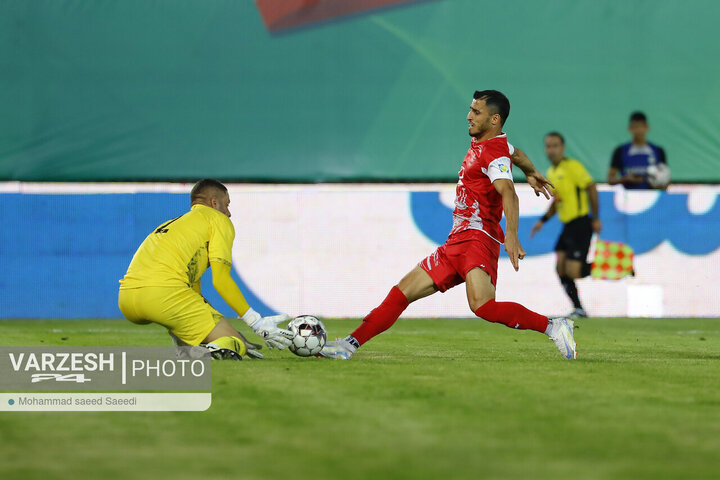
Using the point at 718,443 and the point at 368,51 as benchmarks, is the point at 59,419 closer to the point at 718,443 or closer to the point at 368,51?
the point at 718,443

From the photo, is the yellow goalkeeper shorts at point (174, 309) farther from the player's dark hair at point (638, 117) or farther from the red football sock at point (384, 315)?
the player's dark hair at point (638, 117)

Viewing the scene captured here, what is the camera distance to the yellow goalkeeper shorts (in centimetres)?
662

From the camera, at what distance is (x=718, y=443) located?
3.85 metres

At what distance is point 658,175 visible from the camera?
42.8 ft

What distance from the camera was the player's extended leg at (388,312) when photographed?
6.92 meters

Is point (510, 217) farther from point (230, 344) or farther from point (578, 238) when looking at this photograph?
point (578, 238)

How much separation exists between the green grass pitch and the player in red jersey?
24 cm

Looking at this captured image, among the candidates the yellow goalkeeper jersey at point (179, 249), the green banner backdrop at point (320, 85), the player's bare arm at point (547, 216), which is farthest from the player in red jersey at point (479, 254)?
the green banner backdrop at point (320, 85)

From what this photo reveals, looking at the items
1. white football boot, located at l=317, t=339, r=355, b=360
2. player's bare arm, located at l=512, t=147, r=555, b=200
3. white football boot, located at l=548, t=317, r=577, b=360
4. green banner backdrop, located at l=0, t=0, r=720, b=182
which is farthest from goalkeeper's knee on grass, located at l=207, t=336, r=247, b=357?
green banner backdrop, located at l=0, t=0, r=720, b=182

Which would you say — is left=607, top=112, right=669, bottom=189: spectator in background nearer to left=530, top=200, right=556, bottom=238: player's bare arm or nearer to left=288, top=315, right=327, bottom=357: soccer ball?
left=530, top=200, right=556, bottom=238: player's bare arm

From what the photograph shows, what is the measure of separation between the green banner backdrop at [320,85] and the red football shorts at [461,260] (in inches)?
244

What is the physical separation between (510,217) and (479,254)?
0.42 m

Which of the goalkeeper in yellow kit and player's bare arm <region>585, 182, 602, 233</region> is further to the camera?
player's bare arm <region>585, 182, 602, 233</region>

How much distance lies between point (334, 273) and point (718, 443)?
8.87 metres
